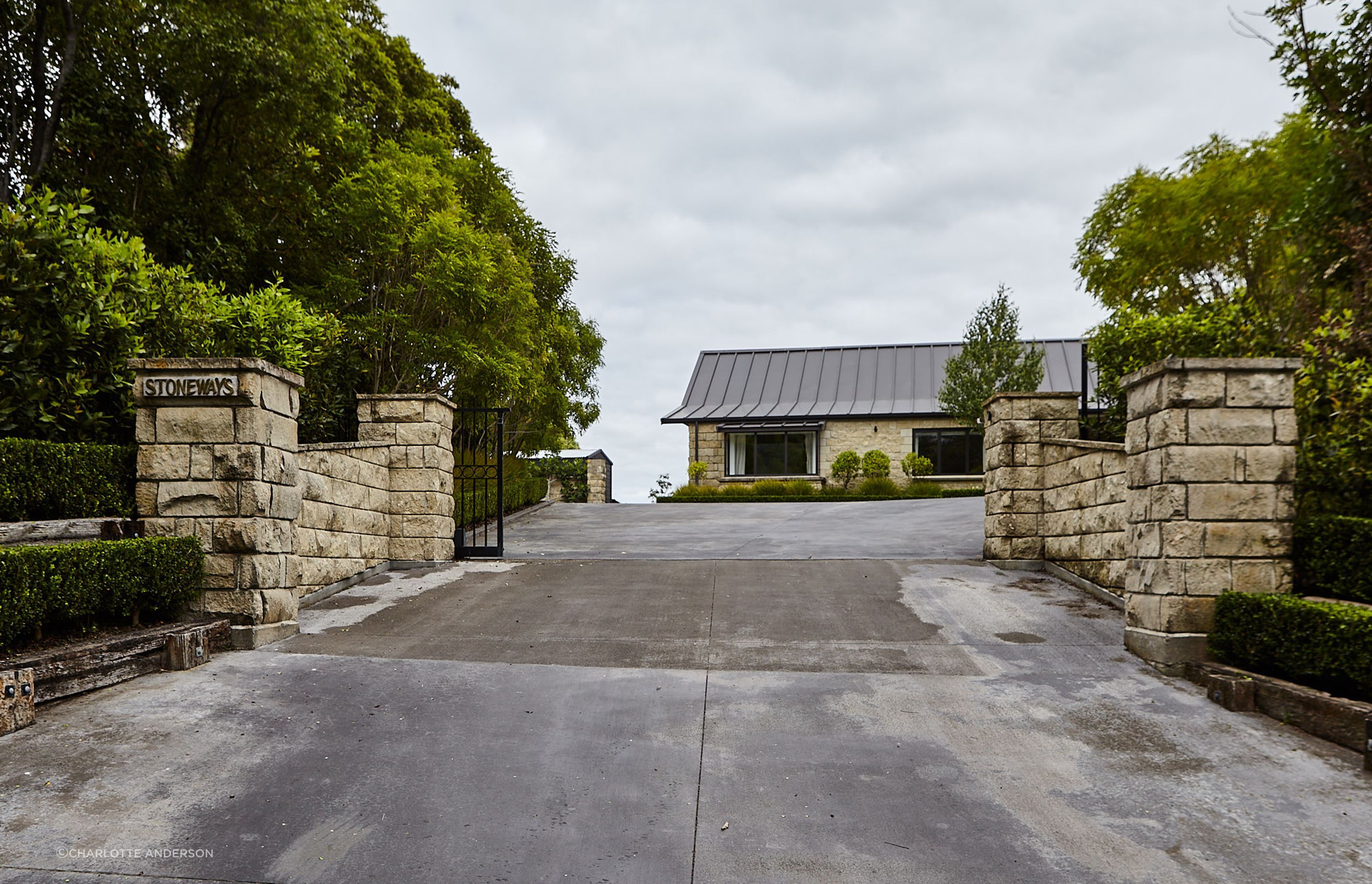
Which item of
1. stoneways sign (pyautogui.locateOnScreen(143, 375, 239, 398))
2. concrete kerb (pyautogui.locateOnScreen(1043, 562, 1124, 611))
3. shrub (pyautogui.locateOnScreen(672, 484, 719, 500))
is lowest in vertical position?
concrete kerb (pyautogui.locateOnScreen(1043, 562, 1124, 611))

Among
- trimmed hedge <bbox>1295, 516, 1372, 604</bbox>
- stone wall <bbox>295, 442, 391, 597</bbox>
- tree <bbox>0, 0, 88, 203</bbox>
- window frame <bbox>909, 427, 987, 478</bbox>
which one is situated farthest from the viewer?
window frame <bbox>909, 427, 987, 478</bbox>

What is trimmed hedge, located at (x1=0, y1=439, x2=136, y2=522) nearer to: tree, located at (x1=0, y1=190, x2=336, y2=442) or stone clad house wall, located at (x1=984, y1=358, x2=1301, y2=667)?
tree, located at (x1=0, y1=190, x2=336, y2=442)

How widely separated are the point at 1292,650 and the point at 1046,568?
4168mm

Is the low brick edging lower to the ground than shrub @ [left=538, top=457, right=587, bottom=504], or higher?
lower

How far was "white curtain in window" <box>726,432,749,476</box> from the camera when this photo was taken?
27016 mm

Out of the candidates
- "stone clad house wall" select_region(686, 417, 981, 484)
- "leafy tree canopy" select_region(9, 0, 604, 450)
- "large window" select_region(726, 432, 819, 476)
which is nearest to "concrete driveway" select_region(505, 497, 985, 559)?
"leafy tree canopy" select_region(9, 0, 604, 450)

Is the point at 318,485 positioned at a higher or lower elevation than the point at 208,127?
lower

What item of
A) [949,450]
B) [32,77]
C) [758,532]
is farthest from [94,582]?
[949,450]

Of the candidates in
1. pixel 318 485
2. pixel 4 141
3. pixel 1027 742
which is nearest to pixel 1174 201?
pixel 1027 742

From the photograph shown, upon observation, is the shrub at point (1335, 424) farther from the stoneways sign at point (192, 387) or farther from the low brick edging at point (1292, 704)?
the stoneways sign at point (192, 387)

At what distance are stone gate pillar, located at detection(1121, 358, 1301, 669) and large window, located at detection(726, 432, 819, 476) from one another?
2062cm

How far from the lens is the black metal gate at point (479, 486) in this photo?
34.4 feet

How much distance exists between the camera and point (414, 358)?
12742 millimetres

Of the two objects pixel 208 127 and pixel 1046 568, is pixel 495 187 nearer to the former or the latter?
pixel 208 127
